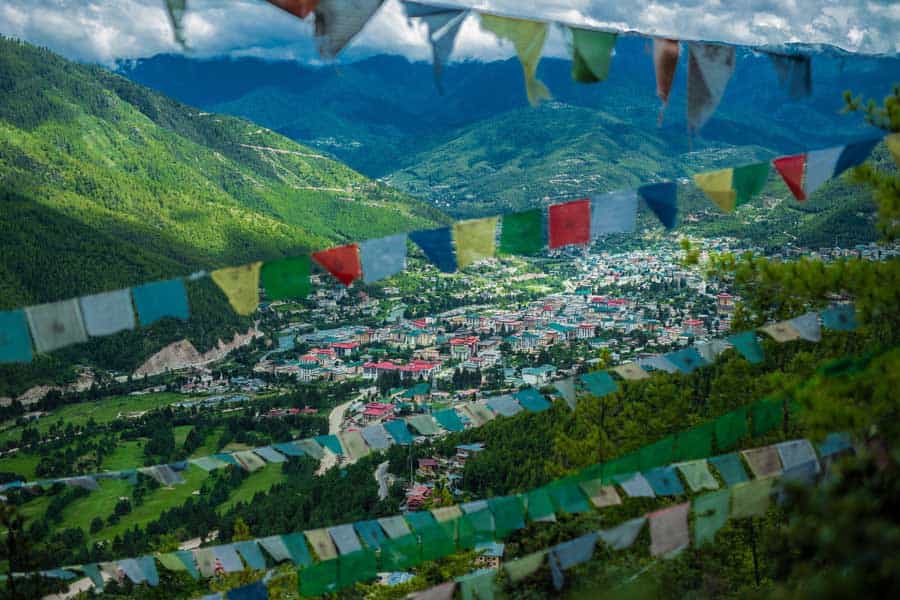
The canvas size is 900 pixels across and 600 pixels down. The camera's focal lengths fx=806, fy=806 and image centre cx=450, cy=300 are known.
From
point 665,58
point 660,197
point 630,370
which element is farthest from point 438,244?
point 630,370

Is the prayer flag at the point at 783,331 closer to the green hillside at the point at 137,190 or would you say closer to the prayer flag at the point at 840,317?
the prayer flag at the point at 840,317

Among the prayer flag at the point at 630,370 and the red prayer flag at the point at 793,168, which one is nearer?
the red prayer flag at the point at 793,168

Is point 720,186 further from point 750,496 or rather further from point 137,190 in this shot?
point 137,190

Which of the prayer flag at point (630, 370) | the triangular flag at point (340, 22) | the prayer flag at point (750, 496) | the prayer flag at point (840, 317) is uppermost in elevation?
the triangular flag at point (340, 22)

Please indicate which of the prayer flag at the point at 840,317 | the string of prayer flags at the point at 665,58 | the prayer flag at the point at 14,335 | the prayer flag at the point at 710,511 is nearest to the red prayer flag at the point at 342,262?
the prayer flag at the point at 14,335

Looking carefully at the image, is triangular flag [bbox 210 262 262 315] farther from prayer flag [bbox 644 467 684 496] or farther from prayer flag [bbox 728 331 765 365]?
prayer flag [bbox 728 331 765 365]

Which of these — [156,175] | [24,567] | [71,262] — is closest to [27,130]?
[156,175]
